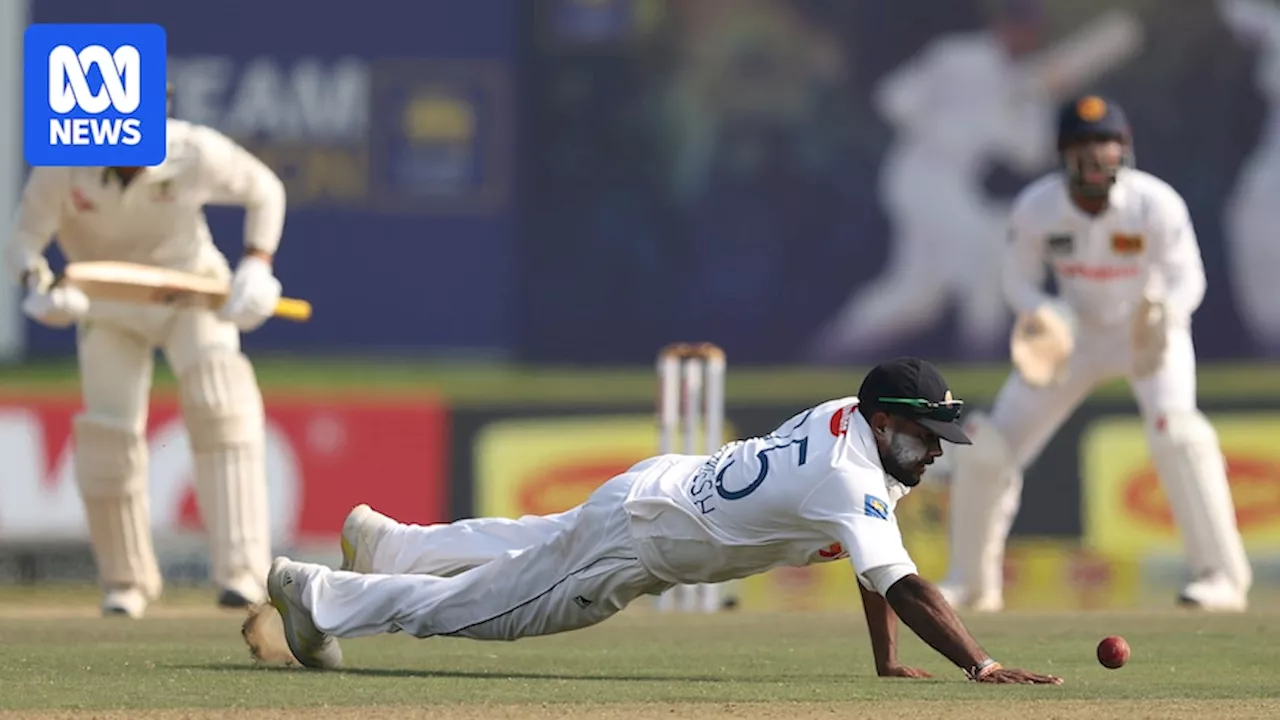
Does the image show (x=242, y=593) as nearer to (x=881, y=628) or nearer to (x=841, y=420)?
(x=881, y=628)

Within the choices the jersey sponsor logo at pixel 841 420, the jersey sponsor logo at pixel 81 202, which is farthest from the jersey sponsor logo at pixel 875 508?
the jersey sponsor logo at pixel 81 202

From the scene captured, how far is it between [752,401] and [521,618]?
595 centimetres

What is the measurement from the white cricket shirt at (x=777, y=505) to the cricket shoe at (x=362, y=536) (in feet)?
2.77

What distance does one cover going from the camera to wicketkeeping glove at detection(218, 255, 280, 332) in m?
9.88

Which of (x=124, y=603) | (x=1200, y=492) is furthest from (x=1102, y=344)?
(x=124, y=603)

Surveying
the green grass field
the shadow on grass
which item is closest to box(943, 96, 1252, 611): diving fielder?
the green grass field

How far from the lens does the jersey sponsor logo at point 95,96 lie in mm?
9891

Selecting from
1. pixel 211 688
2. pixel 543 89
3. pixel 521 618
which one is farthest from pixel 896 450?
pixel 543 89

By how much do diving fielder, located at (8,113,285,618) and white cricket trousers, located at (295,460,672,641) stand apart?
9.51 feet

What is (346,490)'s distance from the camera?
1301cm

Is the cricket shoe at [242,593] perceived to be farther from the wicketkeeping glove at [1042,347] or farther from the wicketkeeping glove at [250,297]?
the wicketkeeping glove at [1042,347]

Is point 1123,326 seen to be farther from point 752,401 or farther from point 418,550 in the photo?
point 418,550

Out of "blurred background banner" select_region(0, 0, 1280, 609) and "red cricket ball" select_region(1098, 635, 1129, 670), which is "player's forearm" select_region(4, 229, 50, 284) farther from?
"red cricket ball" select_region(1098, 635, 1129, 670)

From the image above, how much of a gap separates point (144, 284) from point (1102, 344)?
369cm
